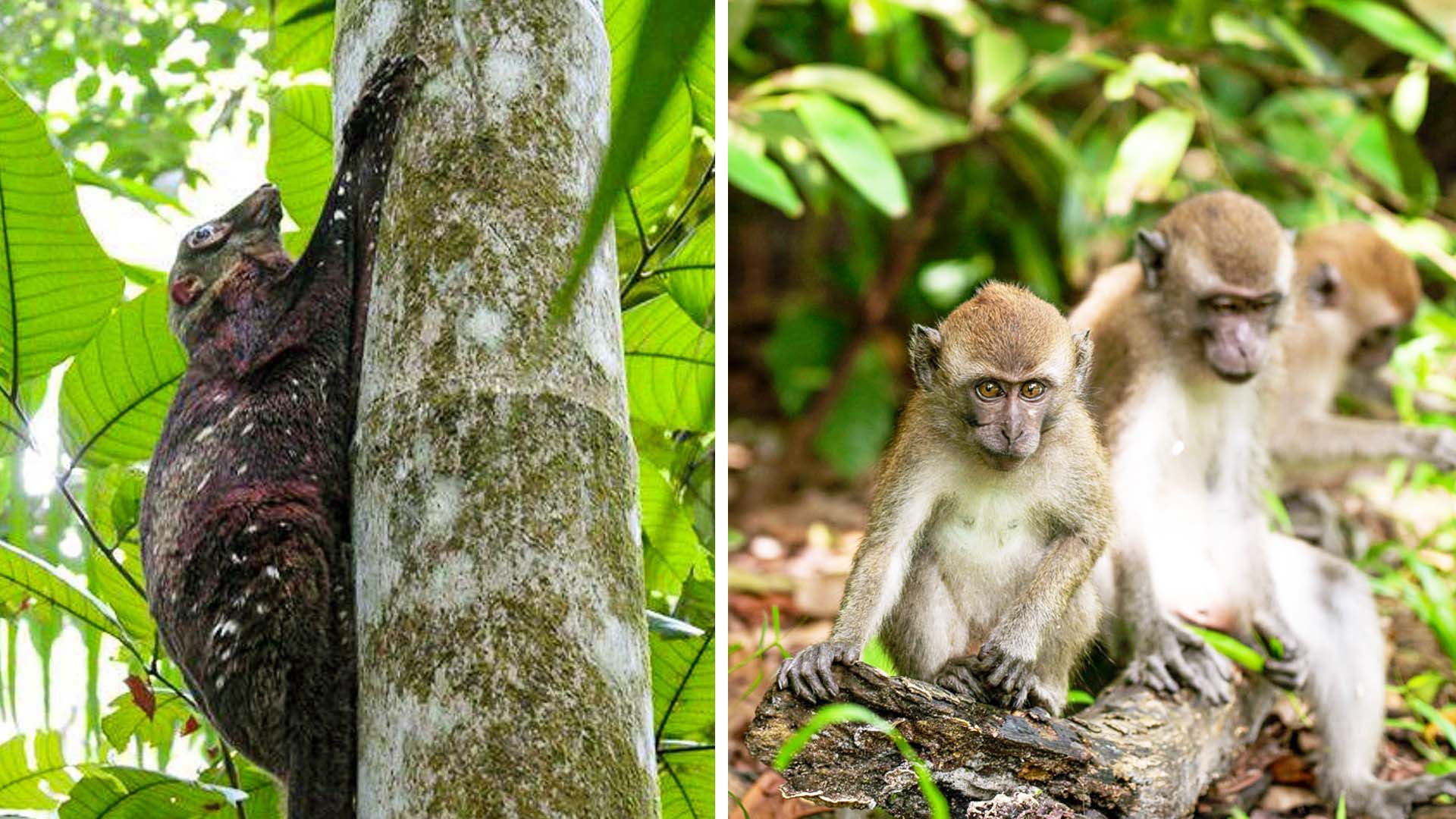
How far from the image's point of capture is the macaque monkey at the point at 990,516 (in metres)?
2.67

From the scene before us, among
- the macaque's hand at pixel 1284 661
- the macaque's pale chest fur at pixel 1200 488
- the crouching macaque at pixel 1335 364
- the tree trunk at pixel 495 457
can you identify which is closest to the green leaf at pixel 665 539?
the tree trunk at pixel 495 457

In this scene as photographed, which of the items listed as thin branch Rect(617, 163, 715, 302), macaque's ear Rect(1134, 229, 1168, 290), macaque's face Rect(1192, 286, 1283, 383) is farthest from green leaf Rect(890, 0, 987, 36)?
thin branch Rect(617, 163, 715, 302)

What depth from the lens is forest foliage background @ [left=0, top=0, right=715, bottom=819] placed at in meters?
2.25

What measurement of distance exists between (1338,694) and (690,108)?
2.67 m

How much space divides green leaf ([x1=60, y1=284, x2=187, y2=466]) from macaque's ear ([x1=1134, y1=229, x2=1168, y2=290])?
107 inches

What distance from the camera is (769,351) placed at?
22.9 feet

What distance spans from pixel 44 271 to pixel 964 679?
170 centimetres

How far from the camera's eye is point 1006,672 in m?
2.64

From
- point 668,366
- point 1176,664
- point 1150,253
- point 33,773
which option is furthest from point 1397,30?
point 33,773

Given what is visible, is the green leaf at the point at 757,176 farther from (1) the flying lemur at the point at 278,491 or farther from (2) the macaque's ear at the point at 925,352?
(1) the flying lemur at the point at 278,491

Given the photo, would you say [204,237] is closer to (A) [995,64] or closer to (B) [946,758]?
(B) [946,758]

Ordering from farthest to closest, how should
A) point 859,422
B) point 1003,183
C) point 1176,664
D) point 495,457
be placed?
point 1003,183 → point 859,422 → point 1176,664 → point 495,457

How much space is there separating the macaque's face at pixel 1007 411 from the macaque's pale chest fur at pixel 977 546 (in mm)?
96

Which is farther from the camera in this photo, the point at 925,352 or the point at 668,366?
the point at 925,352
